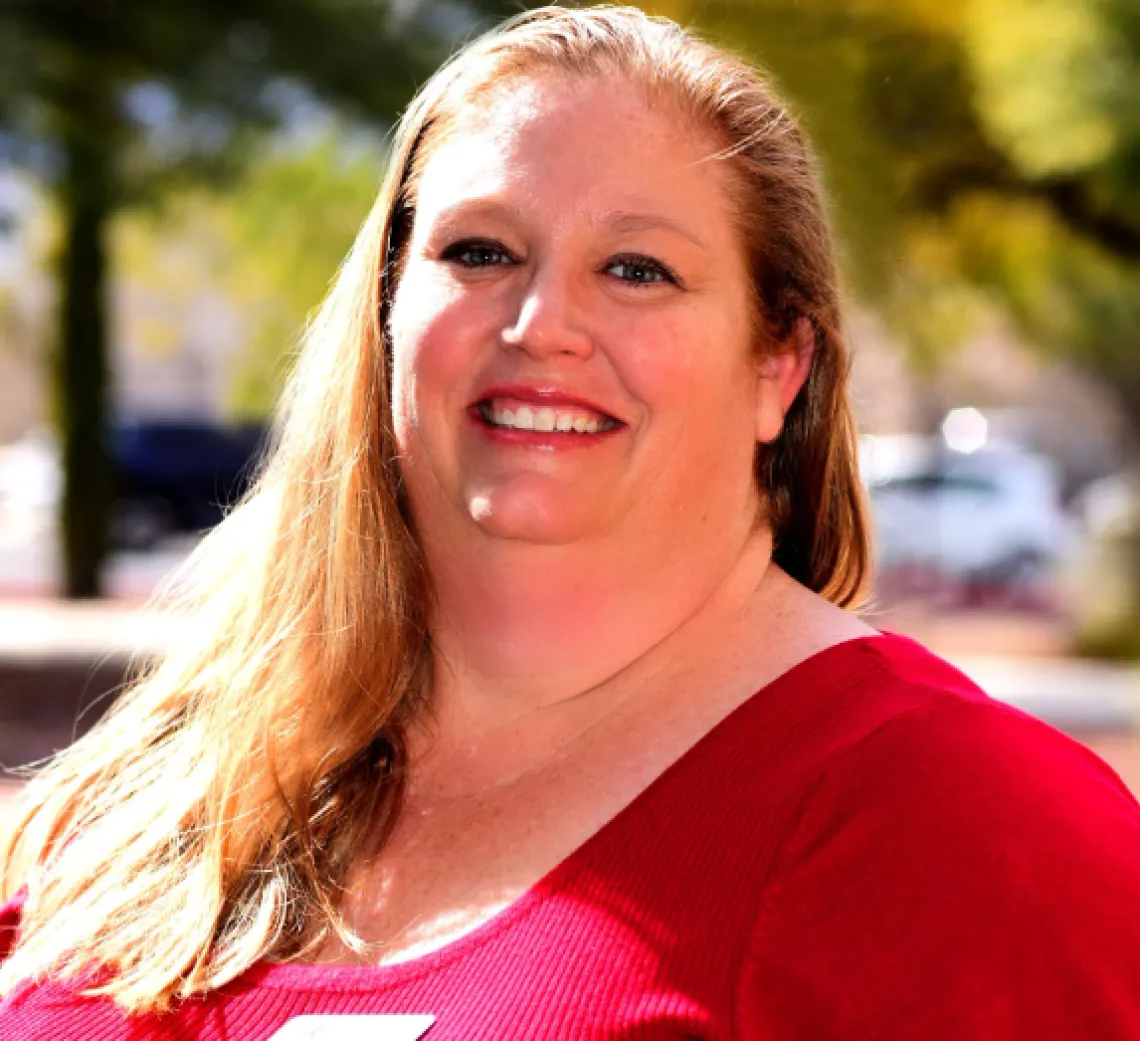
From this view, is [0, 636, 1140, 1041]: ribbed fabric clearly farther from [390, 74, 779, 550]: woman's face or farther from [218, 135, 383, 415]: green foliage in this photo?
[218, 135, 383, 415]: green foliage

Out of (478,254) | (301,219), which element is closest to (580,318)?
(478,254)

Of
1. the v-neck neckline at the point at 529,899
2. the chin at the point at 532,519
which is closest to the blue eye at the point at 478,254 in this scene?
the chin at the point at 532,519

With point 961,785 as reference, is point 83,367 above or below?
below

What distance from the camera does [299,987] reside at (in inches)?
69.6

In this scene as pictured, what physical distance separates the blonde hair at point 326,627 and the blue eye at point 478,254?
0.47ft

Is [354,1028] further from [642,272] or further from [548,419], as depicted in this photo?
[642,272]

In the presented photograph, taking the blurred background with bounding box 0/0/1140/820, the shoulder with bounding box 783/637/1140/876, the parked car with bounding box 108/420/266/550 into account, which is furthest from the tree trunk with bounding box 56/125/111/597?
the shoulder with bounding box 783/637/1140/876

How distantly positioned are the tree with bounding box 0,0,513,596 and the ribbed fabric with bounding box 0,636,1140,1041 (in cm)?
814

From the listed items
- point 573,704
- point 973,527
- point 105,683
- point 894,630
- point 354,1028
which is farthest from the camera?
point 973,527

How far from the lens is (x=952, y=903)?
1439mm

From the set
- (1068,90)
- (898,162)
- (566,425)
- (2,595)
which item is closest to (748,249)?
(566,425)

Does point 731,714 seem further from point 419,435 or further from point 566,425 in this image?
point 419,435

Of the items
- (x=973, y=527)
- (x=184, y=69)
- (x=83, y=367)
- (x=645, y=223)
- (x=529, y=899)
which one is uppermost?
(x=184, y=69)

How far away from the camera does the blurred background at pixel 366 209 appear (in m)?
10.1
